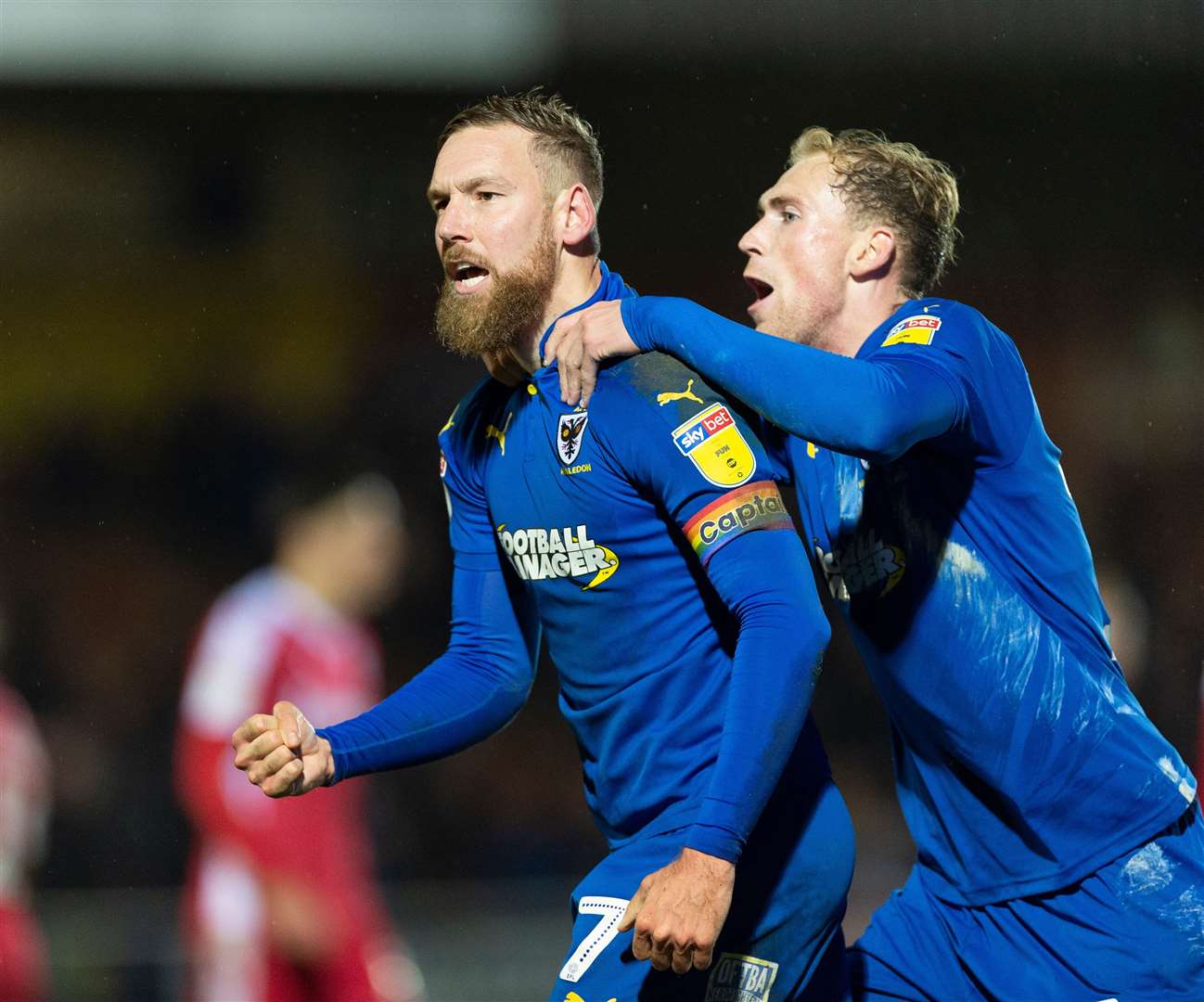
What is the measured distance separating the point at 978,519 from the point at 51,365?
7.46 meters

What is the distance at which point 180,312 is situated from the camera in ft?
29.2

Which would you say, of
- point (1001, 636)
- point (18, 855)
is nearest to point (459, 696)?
point (1001, 636)

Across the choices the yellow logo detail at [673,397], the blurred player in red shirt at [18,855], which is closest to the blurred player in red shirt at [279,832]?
the blurred player in red shirt at [18,855]

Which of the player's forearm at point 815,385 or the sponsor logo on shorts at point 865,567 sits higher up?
the player's forearm at point 815,385

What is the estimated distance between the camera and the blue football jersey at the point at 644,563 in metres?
2.20

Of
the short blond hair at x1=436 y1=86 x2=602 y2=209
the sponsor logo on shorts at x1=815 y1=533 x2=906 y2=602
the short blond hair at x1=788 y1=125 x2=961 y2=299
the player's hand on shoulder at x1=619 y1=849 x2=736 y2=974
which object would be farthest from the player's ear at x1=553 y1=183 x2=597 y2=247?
the player's hand on shoulder at x1=619 y1=849 x2=736 y2=974

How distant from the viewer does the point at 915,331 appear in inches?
94.1

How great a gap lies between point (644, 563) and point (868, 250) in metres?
0.88

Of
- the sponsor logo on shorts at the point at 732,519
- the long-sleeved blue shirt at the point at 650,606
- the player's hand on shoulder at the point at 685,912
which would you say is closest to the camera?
the player's hand on shoulder at the point at 685,912

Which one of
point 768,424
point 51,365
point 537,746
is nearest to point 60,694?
point 51,365

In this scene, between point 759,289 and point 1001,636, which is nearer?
point 1001,636

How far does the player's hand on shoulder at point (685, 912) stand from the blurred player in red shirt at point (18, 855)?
4574 millimetres

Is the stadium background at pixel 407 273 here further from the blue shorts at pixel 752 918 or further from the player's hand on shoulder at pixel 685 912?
the player's hand on shoulder at pixel 685 912

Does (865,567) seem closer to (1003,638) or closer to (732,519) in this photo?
(1003,638)
